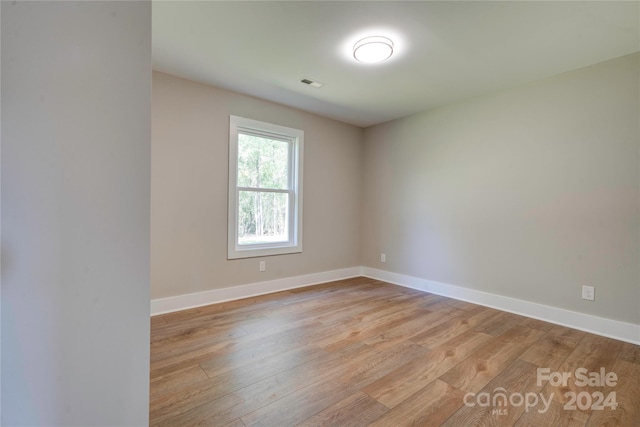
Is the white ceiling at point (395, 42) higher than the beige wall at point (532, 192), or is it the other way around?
the white ceiling at point (395, 42)

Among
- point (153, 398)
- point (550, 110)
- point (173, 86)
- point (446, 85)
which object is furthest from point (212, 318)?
point (550, 110)

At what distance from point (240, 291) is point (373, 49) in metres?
2.82

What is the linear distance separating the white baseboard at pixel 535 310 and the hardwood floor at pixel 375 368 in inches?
4.4

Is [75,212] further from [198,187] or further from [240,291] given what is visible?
[240,291]

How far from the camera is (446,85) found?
294 cm

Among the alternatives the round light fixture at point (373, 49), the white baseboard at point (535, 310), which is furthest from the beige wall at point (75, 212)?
the white baseboard at point (535, 310)

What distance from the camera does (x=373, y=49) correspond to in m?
2.20

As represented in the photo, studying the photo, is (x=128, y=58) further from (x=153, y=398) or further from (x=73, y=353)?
(x=153, y=398)

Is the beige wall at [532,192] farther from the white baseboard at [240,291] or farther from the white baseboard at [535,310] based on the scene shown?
the white baseboard at [240,291]

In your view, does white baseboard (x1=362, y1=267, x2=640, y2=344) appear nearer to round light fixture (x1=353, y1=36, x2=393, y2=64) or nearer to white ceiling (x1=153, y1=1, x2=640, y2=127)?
white ceiling (x1=153, y1=1, x2=640, y2=127)

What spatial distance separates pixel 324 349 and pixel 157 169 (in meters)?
2.29

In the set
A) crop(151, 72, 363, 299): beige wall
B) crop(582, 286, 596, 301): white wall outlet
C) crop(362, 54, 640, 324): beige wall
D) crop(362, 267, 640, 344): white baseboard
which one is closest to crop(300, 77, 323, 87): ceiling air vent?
crop(151, 72, 363, 299): beige wall

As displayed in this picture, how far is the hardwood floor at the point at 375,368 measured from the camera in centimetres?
147

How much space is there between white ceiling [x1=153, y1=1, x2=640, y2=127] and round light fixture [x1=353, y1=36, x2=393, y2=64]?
6 cm
